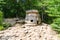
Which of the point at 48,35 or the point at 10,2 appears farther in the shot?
the point at 10,2

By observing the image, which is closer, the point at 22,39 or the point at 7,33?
the point at 22,39

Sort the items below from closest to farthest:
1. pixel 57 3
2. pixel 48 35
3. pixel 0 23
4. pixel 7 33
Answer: pixel 57 3
pixel 48 35
pixel 7 33
pixel 0 23

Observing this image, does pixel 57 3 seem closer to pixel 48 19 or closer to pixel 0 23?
pixel 0 23

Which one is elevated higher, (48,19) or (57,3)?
(57,3)

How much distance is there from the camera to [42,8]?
43.0ft

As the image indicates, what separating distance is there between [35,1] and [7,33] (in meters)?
4.85

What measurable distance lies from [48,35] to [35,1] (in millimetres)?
5669

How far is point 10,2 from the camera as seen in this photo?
1348cm

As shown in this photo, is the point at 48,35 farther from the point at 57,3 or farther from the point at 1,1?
the point at 1,1

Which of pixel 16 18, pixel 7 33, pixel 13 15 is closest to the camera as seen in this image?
pixel 7 33

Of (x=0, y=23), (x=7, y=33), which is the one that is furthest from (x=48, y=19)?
(x=7, y=33)

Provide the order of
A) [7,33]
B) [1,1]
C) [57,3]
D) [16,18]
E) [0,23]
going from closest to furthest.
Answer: [57,3], [7,33], [0,23], [1,1], [16,18]

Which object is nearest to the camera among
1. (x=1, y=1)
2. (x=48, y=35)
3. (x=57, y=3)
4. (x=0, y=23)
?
(x=57, y=3)

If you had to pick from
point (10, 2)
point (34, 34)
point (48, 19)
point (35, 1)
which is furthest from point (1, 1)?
point (34, 34)
